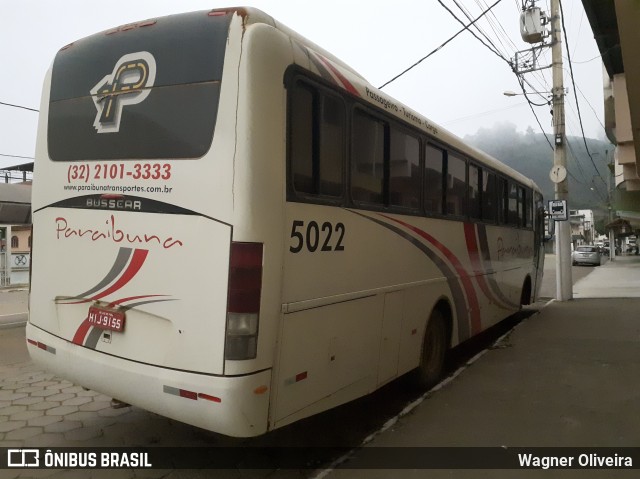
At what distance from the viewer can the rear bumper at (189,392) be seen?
9.24 feet

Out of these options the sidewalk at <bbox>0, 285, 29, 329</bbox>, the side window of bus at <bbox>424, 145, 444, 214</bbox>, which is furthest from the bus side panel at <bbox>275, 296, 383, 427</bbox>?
the sidewalk at <bbox>0, 285, 29, 329</bbox>

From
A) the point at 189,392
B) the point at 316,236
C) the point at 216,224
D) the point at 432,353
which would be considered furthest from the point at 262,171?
the point at 432,353

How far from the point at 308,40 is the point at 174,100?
1167mm

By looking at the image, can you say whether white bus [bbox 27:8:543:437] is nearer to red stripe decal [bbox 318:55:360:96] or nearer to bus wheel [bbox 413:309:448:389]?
red stripe decal [bbox 318:55:360:96]

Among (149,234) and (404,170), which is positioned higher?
(404,170)

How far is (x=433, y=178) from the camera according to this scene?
5.33 meters

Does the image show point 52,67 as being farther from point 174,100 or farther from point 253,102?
point 253,102

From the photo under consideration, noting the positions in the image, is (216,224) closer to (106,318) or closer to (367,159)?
(106,318)

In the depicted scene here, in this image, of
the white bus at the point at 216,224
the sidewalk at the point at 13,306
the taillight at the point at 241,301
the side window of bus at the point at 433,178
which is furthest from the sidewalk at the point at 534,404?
the sidewalk at the point at 13,306

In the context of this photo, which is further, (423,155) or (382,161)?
(423,155)

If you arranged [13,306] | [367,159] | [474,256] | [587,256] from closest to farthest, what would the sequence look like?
[367,159], [474,256], [13,306], [587,256]

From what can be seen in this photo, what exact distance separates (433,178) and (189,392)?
352cm

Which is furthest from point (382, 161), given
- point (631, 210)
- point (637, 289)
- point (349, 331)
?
point (631, 210)

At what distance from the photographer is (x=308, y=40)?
145 inches
